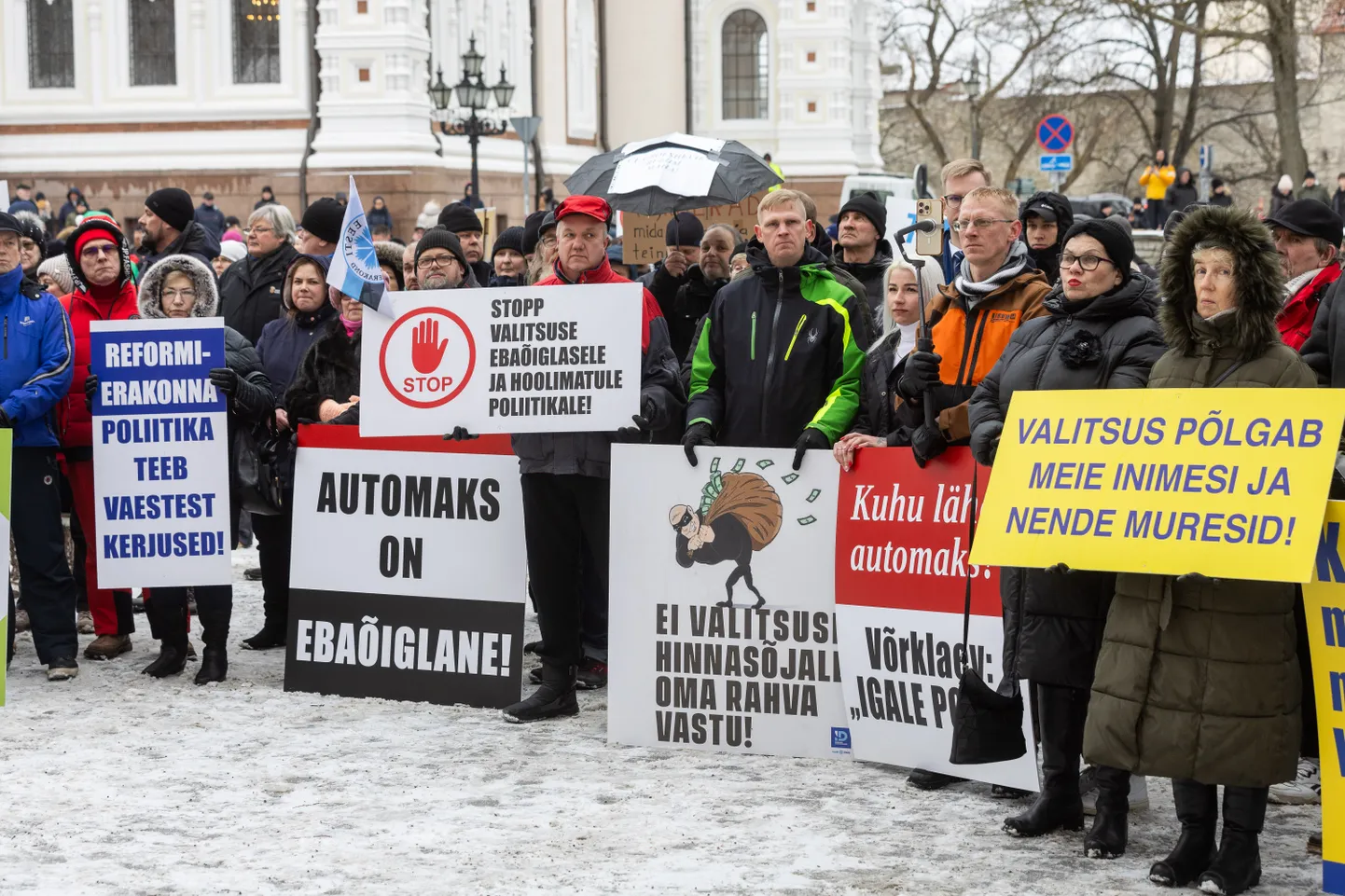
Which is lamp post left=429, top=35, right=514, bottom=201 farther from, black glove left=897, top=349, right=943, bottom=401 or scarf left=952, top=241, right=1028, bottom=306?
black glove left=897, top=349, right=943, bottom=401

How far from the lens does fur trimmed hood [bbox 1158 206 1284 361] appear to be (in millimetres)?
5375

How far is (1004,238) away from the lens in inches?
256

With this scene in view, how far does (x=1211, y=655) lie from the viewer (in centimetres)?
532

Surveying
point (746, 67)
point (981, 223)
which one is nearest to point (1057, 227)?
point (981, 223)

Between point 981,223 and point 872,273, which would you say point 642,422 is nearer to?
point 981,223

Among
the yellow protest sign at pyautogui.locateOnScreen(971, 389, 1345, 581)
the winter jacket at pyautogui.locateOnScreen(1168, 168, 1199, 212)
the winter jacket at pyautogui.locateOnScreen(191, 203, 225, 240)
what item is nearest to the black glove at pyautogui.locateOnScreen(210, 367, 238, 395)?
the yellow protest sign at pyautogui.locateOnScreen(971, 389, 1345, 581)

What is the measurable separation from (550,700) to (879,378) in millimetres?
1881

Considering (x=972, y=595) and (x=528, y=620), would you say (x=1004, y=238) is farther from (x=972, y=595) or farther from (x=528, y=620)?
(x=528, y=620)

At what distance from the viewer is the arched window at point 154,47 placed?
3331 centimetres

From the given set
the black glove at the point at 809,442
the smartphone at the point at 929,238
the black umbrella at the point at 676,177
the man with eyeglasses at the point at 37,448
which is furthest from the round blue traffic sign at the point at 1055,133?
the black glove at the point at 809,442

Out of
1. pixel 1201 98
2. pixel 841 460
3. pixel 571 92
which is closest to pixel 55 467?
pixel 841 460

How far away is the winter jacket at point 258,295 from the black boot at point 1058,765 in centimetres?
544

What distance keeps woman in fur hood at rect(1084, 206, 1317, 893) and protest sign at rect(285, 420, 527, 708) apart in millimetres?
3092

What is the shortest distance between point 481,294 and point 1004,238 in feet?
7.57
